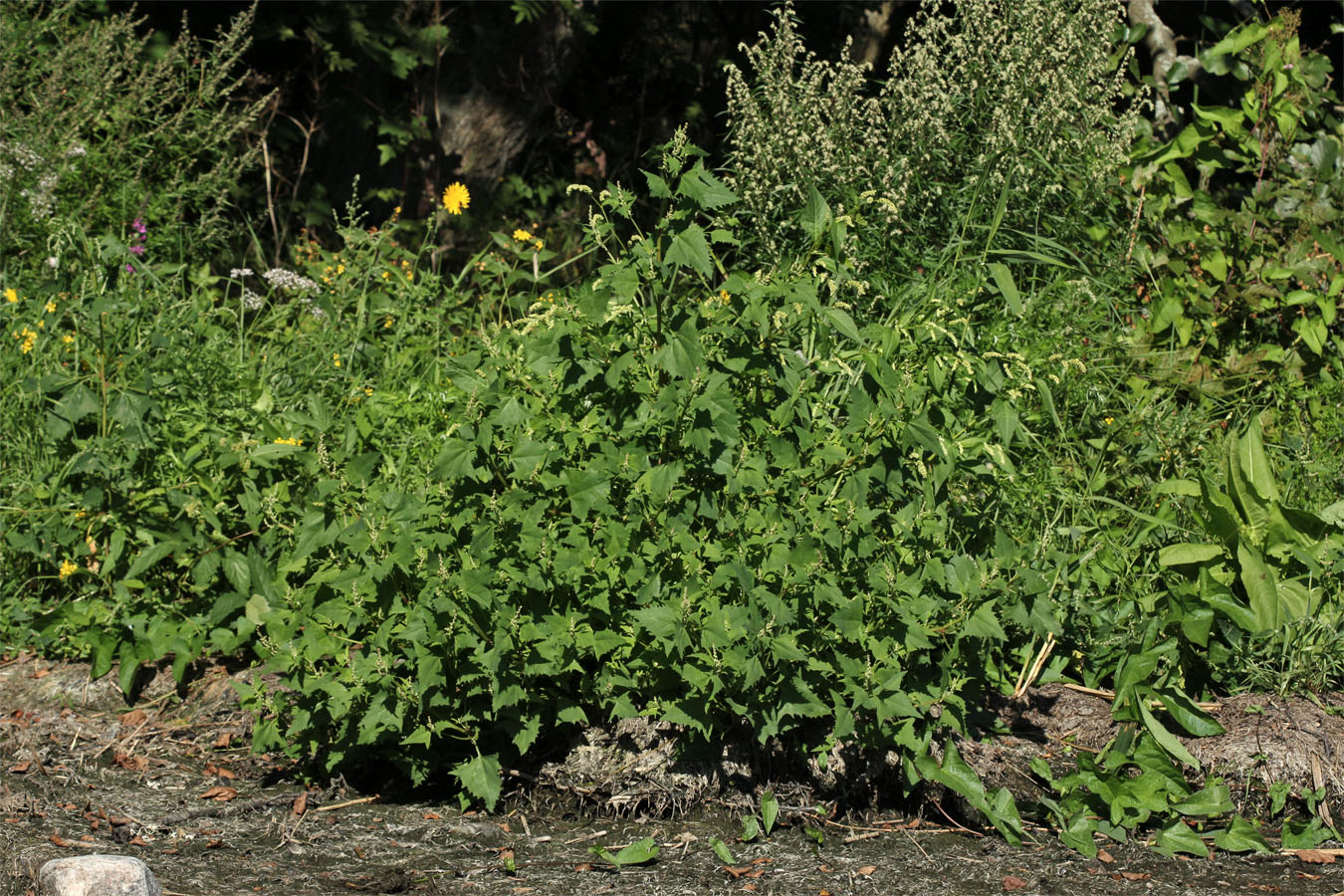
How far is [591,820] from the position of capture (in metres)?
2.82

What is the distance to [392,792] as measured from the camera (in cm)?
296

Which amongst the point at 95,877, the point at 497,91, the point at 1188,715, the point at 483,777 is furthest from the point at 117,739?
the point at 497,91

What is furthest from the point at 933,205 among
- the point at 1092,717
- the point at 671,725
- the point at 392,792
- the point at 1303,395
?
the point at 392,792

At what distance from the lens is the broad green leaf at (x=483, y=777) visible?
2.70m

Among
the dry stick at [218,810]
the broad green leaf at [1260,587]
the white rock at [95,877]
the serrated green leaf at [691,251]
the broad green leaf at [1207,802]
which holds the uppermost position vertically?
the serrated green leaf at [691,251]

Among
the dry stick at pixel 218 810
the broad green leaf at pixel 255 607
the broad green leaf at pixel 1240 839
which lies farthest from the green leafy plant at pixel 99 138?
A: the broad green leaf at pixel 1240 839

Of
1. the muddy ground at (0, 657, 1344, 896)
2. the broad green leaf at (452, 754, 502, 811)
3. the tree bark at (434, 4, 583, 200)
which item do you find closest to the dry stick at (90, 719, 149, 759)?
the muddy ground at (0, 657, 1344, 896)

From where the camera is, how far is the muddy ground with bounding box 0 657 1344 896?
2541mm

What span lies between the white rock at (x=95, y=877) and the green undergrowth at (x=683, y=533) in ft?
1.71

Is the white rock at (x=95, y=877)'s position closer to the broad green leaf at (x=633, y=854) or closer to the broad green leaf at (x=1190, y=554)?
the broad green leaf at (x=633, y=854)

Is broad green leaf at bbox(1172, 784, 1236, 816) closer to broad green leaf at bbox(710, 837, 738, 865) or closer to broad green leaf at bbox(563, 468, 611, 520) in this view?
broad green leaf at bbox(710, 837, 738, 865)

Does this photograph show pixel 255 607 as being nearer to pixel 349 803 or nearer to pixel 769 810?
pixel 349 803

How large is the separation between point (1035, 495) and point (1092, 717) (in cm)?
69

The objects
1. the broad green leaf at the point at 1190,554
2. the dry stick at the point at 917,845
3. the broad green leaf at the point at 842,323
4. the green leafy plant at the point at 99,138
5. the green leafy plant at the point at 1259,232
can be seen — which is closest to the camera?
the broad green leaf at the point at 842,323
